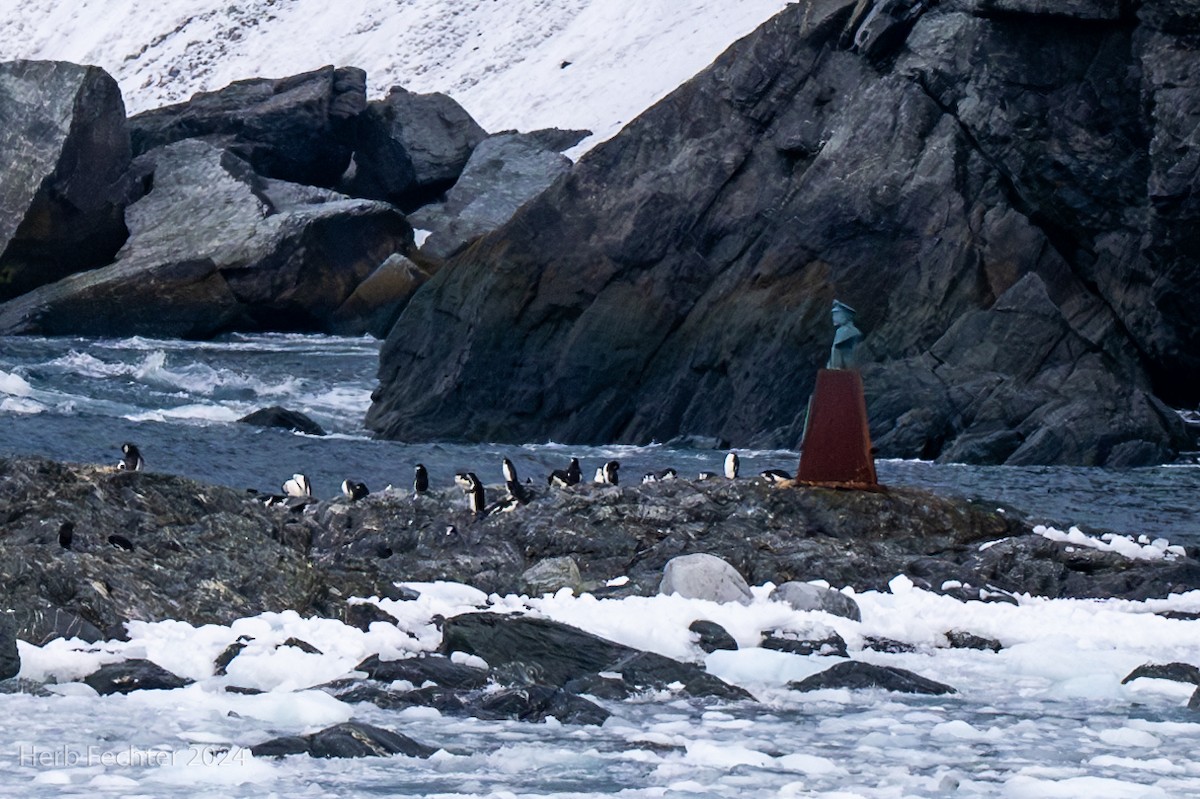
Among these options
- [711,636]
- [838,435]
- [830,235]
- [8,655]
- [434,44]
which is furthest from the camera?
[434,44]

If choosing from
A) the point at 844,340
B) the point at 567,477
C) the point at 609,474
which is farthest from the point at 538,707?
the point at 567,477

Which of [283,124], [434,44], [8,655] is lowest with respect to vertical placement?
[8,655]

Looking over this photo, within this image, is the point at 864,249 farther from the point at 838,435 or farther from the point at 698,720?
the point at 698,720

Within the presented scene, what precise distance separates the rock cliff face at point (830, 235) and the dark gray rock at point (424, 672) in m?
18.2

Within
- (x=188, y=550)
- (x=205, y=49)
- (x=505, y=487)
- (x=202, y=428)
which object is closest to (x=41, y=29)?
(x=205, y=49)

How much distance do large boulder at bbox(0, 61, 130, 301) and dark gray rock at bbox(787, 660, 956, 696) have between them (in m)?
34.2

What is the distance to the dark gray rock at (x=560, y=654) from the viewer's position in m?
9.66

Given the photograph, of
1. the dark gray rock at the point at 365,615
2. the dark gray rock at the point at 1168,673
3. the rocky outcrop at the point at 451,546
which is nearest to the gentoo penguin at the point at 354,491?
the rocky outcrop at the point at 451,546

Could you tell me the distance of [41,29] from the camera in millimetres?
80938

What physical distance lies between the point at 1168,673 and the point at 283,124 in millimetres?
43228

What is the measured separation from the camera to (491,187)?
170 feet

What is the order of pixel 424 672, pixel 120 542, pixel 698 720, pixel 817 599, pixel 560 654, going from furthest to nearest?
pixel 817 599, pixel 120 542, pixel 560 654, pixel 424 672, pixel 698 720

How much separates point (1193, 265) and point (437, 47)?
43.4 metres

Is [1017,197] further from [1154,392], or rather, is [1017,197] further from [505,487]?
[505,487]
